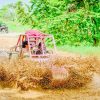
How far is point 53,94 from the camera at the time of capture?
403 inches

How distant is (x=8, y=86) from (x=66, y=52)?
9442 mm

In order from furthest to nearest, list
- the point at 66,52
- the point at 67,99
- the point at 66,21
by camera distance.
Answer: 1. the point at 66,21
2. the point at 66,52
3. the point at 67,99

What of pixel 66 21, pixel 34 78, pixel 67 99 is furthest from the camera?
pixel 66 21

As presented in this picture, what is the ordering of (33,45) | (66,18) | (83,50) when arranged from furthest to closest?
(66,18) → (83,50) → (33,45)

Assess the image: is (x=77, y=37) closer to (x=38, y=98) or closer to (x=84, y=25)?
(x=84, y=25)

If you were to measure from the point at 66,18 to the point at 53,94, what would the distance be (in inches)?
476

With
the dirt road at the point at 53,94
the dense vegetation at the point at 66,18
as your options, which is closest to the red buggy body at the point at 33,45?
the dirt road at the point at 53,94

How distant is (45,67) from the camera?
416 inches

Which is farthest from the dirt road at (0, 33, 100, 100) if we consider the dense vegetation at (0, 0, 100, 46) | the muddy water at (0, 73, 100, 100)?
the dense vegetation at (0, 0, 100, 46)

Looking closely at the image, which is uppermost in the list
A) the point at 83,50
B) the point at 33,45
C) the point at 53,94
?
the point at 33,45

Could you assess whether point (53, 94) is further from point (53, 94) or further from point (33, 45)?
point (33, 45)

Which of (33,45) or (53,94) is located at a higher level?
(33,45)

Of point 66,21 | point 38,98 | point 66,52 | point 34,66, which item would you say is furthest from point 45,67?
point 66,21

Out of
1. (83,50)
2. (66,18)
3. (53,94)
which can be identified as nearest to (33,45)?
(53,94)
